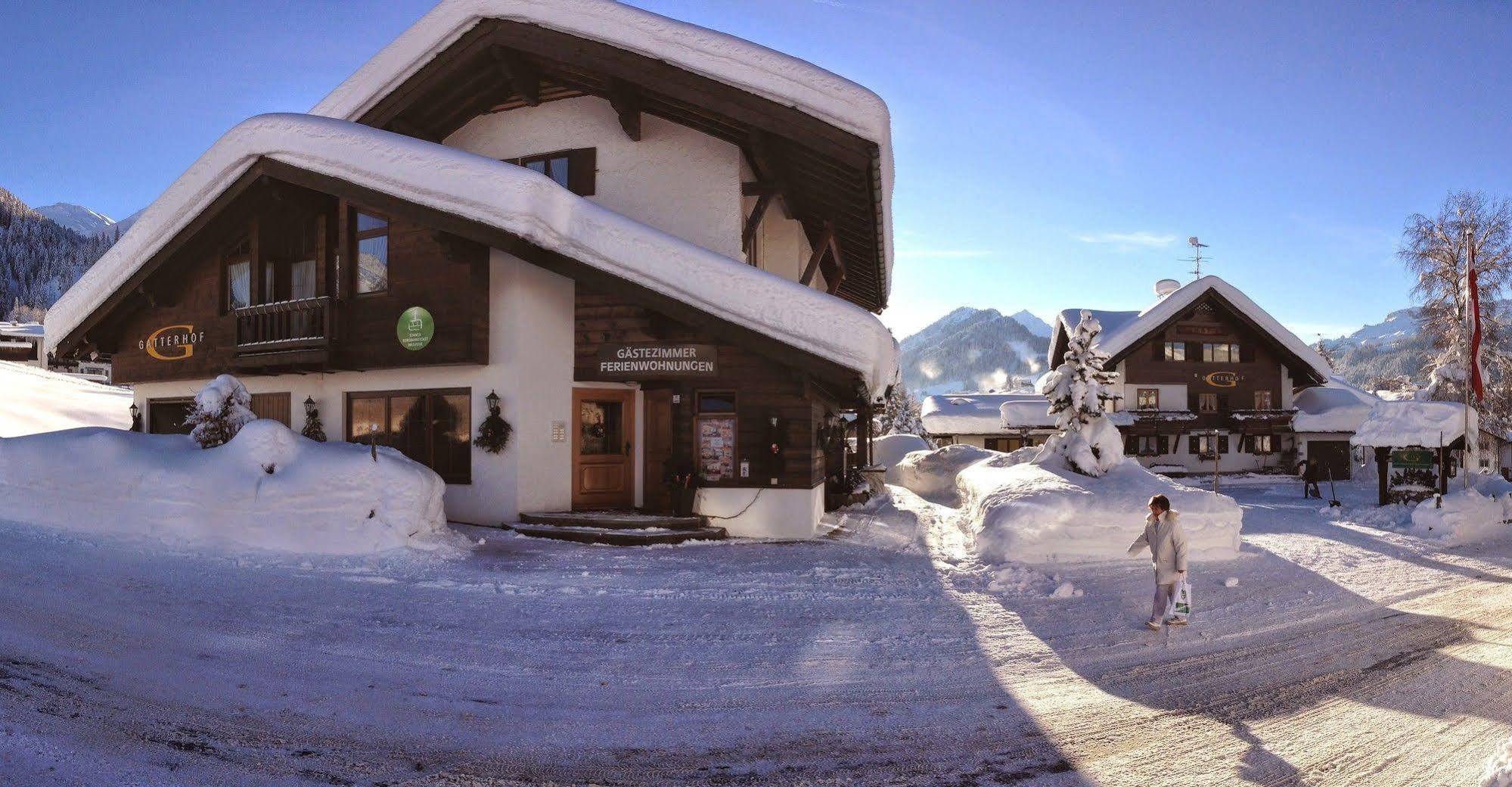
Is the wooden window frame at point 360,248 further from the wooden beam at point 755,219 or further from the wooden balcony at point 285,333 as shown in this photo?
the wooden beam at point 755,219

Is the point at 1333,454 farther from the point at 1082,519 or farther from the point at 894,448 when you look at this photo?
the point at 1082,519

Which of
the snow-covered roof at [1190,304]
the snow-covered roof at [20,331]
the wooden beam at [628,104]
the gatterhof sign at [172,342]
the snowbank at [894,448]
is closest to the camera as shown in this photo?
the wooden beam at [628,104]

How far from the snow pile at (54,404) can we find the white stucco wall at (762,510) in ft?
61.1

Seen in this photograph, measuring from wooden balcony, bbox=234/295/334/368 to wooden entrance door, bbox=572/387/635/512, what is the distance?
190 inches

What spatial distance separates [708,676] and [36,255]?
167 meters

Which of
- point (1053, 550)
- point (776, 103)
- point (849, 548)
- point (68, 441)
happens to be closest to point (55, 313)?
point (68, 441)

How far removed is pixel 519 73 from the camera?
1547cm

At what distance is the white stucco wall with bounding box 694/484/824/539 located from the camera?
523 inches

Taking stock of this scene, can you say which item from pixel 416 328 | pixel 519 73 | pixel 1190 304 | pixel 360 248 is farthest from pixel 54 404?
pixel 1190 304

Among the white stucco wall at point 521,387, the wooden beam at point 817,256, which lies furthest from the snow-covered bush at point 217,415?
the wooden beam at point 817,256

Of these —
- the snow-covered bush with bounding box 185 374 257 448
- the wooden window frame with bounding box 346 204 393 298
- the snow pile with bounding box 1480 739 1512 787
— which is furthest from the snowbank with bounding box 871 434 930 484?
the snow pile with bounding box 1480 739 1512 787

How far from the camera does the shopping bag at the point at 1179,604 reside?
7.91 m

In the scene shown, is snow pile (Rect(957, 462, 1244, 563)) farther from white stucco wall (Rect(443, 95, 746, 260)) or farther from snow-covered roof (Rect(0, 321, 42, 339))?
snow-covered roof (Rect(0, 321, 42, 339))

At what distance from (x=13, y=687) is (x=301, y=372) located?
12.0 metres
